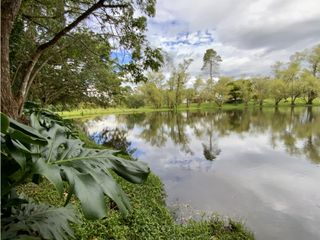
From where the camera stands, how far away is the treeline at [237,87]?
45938 millimetres

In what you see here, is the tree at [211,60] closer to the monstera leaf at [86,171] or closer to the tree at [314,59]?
the tree at [314,59]

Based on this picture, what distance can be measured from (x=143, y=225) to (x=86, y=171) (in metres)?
3.21

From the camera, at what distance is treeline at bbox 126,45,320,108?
45938 mm

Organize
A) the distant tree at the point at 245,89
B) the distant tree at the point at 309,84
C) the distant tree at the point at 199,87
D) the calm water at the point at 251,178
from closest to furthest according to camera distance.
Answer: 1. the calm water at the point at 251,178
2. the distant tree at the point at 309,84
3. the distant tree at the point at 245,89
4. the distant tree at the point at 199,87

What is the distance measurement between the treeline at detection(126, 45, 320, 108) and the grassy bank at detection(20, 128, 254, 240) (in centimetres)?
3957

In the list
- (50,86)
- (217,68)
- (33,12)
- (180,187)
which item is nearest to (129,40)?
(33,12)

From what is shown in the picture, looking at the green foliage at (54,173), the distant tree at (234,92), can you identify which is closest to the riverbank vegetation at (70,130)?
the green foliage at (54,173)

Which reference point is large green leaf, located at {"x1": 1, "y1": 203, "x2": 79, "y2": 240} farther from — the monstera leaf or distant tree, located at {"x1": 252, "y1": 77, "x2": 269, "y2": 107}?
distant tree, located at {"x1": 252, "y1": 77, "x2": 269, "y2": 107}

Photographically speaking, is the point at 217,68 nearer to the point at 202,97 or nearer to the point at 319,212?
the point at 202,97

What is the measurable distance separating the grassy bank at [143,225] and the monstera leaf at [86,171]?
6.12 ft

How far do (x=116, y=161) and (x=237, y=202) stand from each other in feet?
19.4

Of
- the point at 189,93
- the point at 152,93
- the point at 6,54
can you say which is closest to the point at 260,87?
the point at 189,93

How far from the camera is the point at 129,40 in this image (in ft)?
21.8

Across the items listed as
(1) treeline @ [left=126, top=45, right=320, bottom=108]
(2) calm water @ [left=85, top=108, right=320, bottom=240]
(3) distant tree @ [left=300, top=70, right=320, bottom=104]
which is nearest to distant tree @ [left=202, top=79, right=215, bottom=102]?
(1) treeline @ [left=126, top=45, right=320, bottom=108]
